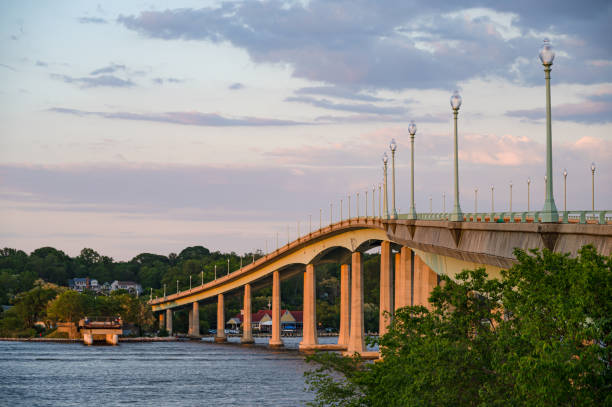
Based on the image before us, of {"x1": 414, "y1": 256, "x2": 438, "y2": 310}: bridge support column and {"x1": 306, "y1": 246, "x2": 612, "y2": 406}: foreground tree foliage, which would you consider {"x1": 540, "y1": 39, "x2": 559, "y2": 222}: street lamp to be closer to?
{"x1": 306, "y1": 246, "x2": 612, "y2": 406}: foreground tree foliage

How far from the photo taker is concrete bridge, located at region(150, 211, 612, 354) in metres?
31.2

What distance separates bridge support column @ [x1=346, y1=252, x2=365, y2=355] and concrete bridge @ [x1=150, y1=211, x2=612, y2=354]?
0.38 feet

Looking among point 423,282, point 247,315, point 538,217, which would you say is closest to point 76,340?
point 247,315

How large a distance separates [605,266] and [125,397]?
A: 54.2 meters

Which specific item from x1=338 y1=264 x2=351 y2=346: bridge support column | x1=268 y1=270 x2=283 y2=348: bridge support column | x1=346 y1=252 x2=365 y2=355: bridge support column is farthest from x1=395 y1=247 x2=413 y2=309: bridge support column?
x1=268 y1=270 x2=283 y2=348: bridge support column

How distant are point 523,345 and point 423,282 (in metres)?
65.8

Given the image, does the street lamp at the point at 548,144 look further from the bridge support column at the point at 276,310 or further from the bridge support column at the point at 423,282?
the bridge support column at the point at 276,310

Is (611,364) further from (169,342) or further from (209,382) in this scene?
(169,342)

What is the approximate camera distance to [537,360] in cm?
2097

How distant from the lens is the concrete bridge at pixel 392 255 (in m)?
31.2

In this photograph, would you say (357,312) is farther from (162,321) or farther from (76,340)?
(162,321)

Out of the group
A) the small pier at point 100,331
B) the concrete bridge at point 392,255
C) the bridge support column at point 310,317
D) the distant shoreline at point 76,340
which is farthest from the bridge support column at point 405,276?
the distant shoreline at point 76,340

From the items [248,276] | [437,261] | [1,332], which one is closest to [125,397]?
[437,261]

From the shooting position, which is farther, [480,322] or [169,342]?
[169,342]
